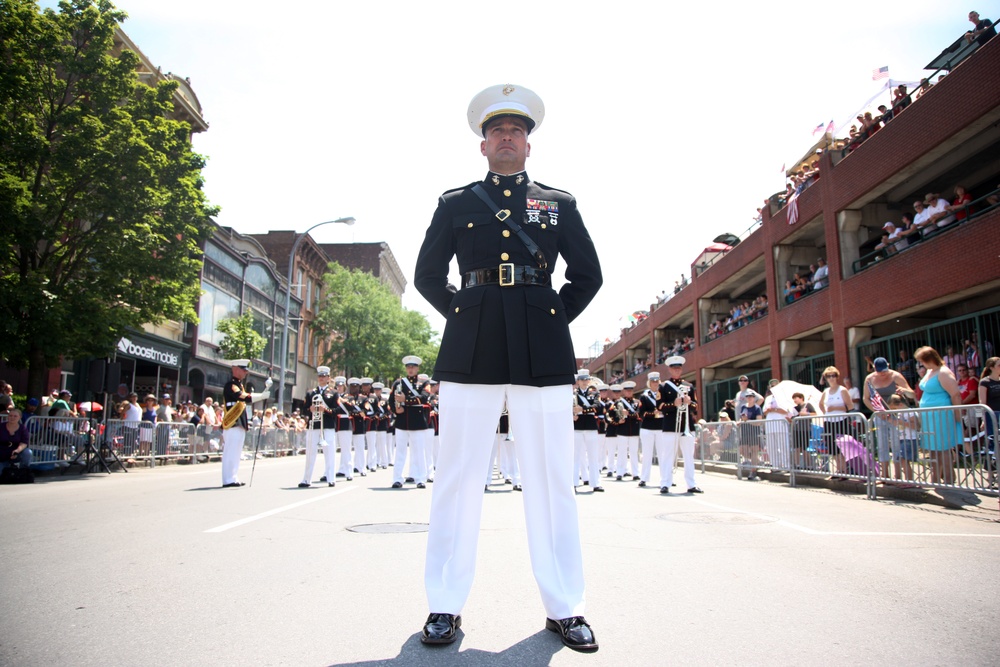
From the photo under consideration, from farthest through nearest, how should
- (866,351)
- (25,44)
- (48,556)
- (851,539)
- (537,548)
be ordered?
(866,351) < (25,44) < (851,539) < (48,556) < (537,548)

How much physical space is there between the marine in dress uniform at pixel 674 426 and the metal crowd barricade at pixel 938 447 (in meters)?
2.80

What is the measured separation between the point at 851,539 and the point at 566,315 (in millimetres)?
4123

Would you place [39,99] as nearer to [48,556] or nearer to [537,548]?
[48,556]

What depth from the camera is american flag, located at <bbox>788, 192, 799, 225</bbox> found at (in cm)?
2646

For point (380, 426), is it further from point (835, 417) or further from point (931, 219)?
point (931, 219)

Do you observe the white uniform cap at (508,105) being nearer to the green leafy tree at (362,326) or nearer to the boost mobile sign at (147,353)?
the boost mobile sign at (147,353)

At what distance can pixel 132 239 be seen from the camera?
714 inches

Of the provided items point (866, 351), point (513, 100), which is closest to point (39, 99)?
point (513, 100)

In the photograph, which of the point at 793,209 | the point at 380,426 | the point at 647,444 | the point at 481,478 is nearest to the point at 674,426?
the point at 647,444

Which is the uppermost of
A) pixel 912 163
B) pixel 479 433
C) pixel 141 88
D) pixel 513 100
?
pixel 141 88

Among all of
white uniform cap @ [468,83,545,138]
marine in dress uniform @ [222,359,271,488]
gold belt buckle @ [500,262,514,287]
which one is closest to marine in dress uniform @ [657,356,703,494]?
marine in dress uniform @ [222,359,271,488]

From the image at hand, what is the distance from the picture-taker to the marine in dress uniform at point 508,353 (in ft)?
12.1

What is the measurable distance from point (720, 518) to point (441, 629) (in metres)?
5.53

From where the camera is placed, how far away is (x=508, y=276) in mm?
3908
